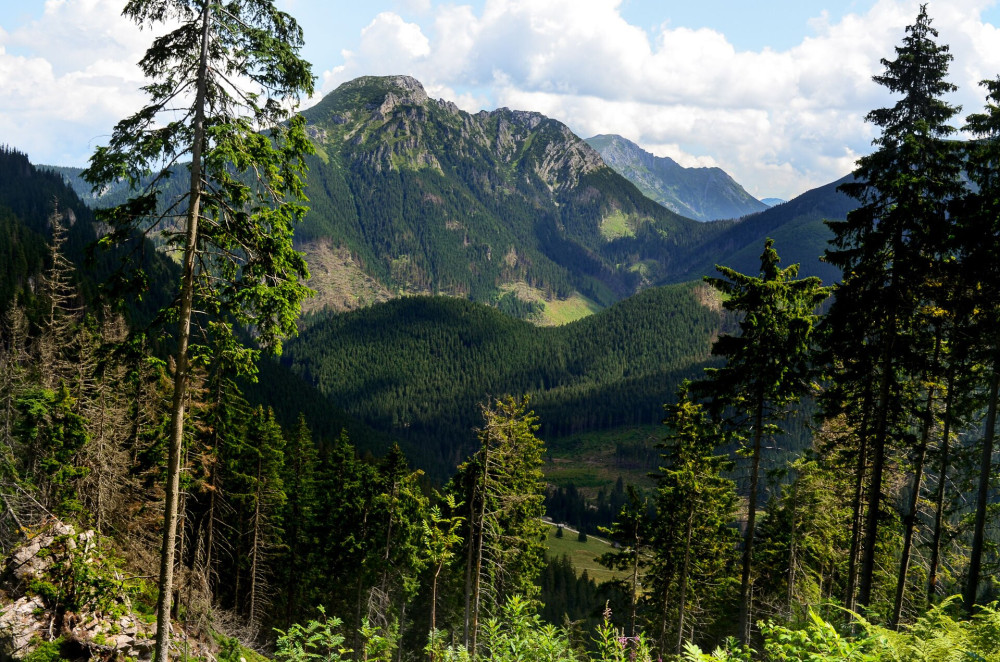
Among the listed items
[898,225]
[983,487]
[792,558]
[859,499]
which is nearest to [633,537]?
[792,558]

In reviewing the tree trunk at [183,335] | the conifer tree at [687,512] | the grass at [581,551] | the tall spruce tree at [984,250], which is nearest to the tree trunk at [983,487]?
the tall spruce tree at [984,250]

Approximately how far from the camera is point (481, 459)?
28.6 m

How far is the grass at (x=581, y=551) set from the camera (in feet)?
358

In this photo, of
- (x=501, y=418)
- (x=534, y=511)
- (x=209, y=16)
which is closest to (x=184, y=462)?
(x=501, y=418)

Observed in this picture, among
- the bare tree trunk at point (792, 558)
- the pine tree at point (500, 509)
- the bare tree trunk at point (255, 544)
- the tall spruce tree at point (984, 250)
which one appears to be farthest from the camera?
the bare tree trunk at point (255, 544)

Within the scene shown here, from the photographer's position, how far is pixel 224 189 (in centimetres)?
1225

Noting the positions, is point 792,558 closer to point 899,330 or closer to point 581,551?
point 899,330

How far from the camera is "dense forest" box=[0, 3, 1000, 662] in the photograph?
469 inches

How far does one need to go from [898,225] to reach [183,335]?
19819 mm

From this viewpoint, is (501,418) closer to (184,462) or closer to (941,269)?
(184,462)

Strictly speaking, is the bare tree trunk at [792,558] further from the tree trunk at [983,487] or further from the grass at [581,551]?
the grass at [581,551]

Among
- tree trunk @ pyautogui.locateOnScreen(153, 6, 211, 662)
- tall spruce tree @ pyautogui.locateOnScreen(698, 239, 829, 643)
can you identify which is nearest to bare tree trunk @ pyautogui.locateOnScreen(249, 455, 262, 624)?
tree trunk @ pyautogui.locateOnScreen(153, 6, 211, 662)

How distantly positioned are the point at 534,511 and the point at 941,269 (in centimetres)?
2312

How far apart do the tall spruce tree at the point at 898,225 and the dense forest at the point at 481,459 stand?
3.1 inches
